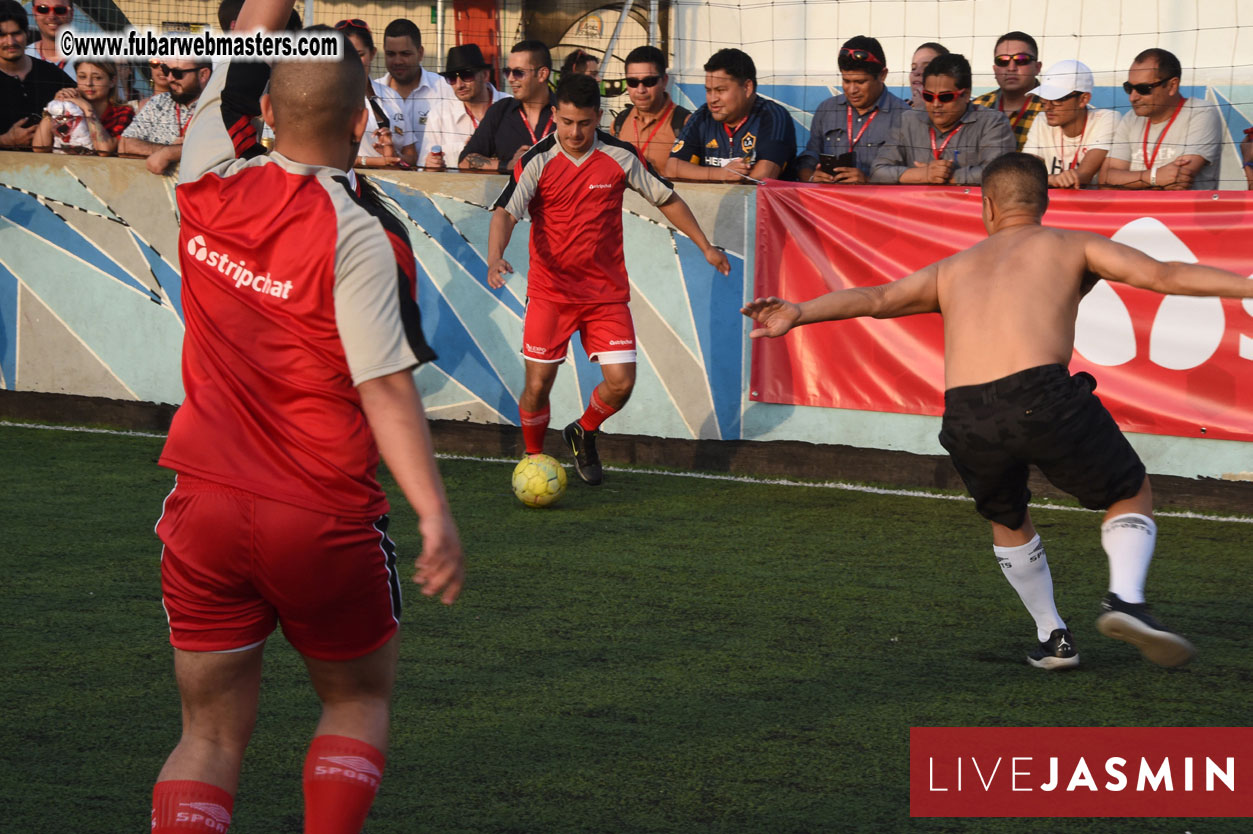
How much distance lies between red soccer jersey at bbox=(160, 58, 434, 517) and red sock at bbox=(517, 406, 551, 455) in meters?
5.53

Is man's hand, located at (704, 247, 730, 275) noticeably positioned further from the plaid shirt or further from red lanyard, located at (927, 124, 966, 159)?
the plaid shirt

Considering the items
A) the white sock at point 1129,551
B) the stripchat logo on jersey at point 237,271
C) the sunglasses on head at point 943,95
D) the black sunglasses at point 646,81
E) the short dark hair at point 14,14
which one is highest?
the short dark hair at point 14,14

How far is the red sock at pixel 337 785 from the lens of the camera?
2.90m

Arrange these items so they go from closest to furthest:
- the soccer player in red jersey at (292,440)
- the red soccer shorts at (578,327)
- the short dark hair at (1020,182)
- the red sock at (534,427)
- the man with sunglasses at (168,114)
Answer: the soccer player in red jersey at (292,440)
the short dark hair at (1020,182)
the red soccer shorts at (578,327)
the red sock at (534,427)
the man with sunglasses at (168,114)

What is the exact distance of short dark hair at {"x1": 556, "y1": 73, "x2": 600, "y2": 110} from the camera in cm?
802

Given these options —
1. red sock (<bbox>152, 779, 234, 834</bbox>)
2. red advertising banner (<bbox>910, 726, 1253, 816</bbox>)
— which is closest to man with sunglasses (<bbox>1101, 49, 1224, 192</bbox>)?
red advertising banner (<bbox>910, 726, 1253, 816</bbox>)

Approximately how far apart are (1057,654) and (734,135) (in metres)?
4.93

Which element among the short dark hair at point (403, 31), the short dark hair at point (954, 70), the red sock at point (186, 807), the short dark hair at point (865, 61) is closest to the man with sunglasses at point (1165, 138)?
the short dark hair at point (954, 70)

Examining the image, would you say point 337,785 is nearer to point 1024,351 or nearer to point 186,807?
point 186,807

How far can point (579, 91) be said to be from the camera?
8.05 metres

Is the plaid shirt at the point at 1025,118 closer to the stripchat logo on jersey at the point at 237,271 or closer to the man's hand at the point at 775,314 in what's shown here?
the man's hand at the point at 775,314

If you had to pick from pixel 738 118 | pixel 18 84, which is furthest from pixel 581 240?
pixel 18 84

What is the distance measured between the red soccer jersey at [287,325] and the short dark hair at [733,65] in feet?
21.1

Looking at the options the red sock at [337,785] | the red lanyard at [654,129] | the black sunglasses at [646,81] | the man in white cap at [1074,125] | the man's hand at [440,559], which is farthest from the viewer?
the red lanyard at [654,129]
